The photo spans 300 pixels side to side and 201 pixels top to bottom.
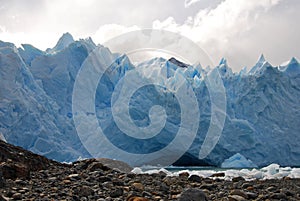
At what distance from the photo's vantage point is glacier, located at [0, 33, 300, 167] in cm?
1750

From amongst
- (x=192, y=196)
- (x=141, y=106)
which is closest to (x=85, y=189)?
(x=192, y=196)

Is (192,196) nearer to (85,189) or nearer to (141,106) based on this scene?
(85,189)

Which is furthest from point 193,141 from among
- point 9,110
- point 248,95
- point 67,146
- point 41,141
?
point 9,110

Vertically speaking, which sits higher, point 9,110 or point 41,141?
point 9,110

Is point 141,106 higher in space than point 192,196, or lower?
higher

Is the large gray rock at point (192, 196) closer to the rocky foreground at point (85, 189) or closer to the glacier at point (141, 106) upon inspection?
the rocky foreground at point (85, 189)

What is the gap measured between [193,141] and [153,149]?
2406 mm

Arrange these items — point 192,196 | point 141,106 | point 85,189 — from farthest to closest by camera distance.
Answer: point 141,106, point 85,189, point 192,196

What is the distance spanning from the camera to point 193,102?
2148cm

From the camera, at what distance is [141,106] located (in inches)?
816

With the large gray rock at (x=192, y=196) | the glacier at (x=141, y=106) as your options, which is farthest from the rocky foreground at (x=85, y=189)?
the glacier at (x=141, y=106)

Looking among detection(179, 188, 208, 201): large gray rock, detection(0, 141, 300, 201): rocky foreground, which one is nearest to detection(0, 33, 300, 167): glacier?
detection(0, 141, 300, 201): rocky foreground

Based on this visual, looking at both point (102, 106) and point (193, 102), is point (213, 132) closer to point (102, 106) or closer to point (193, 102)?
point (193, 102)

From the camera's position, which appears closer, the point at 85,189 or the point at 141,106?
the point at 85,189
